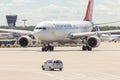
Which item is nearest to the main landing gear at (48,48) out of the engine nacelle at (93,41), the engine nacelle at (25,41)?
the engine nacelle at (25,41)

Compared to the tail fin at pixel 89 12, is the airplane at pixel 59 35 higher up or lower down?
lower down

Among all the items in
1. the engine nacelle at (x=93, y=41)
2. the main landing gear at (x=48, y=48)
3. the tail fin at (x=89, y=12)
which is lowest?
the main landing gear at (x=48, y=48)

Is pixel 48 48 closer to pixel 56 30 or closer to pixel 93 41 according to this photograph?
pixel 56 30

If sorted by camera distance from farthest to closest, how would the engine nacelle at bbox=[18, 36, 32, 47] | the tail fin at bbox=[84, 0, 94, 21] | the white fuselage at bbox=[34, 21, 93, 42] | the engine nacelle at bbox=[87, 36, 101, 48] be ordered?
1. the tail fin at bbox=[84, 0, 94, 21]
2. the engine nacelle at bbox=[18, 36, 32, 47]
3. the engine nacelle at bbox=[87, 36, 101, 48]
4. the white fuselage at bbox=[34, 21, 93, 42]

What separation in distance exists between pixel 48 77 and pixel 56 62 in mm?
5846

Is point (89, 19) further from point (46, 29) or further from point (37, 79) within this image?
point (37, 79)

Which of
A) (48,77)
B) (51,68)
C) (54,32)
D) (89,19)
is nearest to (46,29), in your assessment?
(54,32)

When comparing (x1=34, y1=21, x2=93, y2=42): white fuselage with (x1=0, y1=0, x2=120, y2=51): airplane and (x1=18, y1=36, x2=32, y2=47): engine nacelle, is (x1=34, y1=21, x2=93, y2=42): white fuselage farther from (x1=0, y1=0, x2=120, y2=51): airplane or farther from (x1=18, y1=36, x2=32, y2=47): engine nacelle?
(x1=18, y1=36, x2=32, y2=47): engine nacelle

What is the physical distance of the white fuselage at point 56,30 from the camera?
6862cm

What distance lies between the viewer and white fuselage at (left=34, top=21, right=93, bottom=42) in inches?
2702

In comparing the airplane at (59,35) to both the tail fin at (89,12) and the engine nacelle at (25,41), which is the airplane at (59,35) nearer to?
the engine nacelle at (25,41)

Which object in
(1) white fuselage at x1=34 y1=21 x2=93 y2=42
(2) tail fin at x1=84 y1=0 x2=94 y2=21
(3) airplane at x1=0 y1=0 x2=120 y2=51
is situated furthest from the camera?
(2) tail fin at x1=84 y1=0 x2=94 y2=21

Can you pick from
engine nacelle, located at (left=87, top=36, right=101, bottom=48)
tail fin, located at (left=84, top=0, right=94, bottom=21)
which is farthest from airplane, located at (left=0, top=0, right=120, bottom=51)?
tail fin, located at (left=84, top=0, right=94, bottom=21)

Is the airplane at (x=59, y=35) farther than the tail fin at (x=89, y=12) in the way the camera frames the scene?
No
